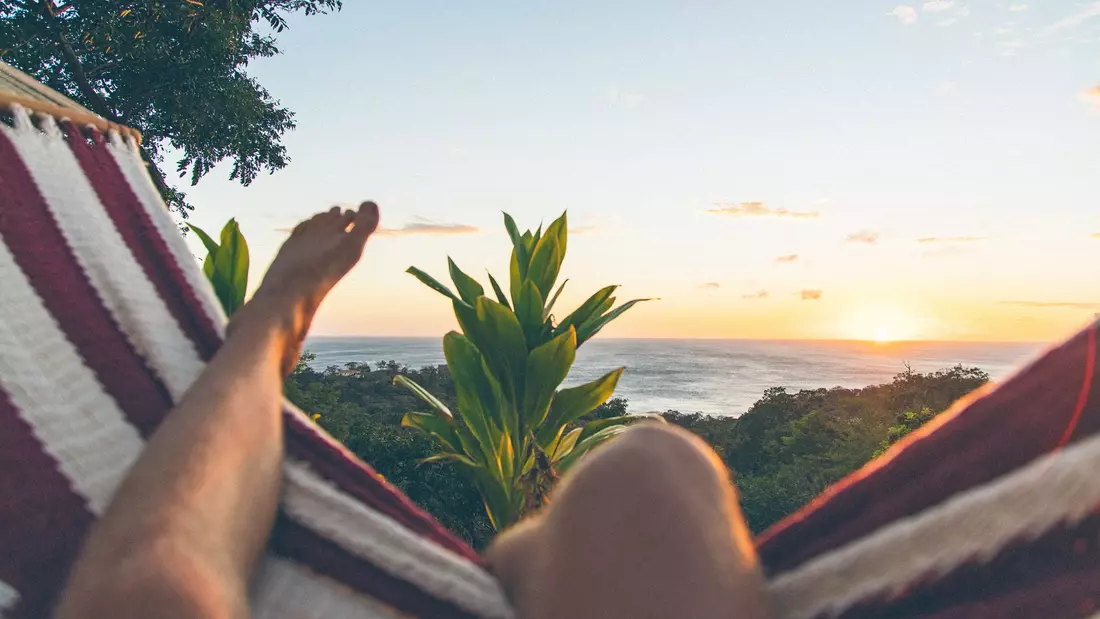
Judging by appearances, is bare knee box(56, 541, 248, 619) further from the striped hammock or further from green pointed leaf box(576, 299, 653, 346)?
green pointed leaf box(576, 299, 653, 346)

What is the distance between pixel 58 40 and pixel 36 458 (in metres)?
6.19

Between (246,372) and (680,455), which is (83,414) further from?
(680,455)

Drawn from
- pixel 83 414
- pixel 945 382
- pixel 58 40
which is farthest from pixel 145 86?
pixel 945 382

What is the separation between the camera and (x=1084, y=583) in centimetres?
38

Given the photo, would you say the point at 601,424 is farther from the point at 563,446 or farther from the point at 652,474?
the point at 652,474

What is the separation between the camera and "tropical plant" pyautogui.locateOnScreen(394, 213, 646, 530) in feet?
6.71

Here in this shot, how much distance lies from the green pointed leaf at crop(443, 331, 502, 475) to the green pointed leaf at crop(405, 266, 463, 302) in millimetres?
119

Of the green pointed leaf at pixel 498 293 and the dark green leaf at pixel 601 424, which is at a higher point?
the green pointed leaf at pixel 498 293

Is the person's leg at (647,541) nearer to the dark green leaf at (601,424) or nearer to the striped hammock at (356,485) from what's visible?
the striped hammock at (356,485)

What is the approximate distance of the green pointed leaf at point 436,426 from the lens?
2266mm

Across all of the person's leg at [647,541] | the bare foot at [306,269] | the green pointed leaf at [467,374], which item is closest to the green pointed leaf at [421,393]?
the green pointed leaf at [467,374]

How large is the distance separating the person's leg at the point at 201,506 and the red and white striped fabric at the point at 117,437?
0.19 feet

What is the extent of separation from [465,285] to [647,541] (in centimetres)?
170

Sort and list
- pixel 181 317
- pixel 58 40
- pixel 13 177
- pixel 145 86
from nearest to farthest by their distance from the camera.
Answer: pixel 181 317 < pixel 13 177 < pixel 58 40 < pixel 145 86
